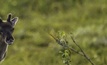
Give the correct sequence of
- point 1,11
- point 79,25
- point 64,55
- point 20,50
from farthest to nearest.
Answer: point 1,11
point 79,25
point 20,50
point 64,55

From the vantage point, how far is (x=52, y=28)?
598 inches

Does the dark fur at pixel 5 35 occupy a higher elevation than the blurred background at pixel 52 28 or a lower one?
higher

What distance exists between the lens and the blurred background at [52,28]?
12148 mm

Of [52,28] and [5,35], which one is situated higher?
[5,35]

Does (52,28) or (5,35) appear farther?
(52,28)

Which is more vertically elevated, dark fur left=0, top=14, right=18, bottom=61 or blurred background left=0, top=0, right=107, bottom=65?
dark fur left=0, top=14, right=18, bottom=61

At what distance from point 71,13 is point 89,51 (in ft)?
15.4

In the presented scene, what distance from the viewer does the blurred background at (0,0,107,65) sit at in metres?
12.1

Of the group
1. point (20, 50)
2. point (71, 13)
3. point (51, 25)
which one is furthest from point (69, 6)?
point (20, 50)

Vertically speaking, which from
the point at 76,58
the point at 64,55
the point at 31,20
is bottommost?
the point at 31,20

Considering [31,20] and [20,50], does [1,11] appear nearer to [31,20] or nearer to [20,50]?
[31,20]

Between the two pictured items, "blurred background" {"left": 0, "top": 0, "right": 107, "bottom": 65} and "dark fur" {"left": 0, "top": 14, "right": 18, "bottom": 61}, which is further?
"blurred background" {"left": 0, "top": 0, "right": 107, "bottom": 65}

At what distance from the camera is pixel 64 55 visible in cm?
830

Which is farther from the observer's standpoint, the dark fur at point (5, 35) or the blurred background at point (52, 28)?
the blurred background at point (52, 28)
